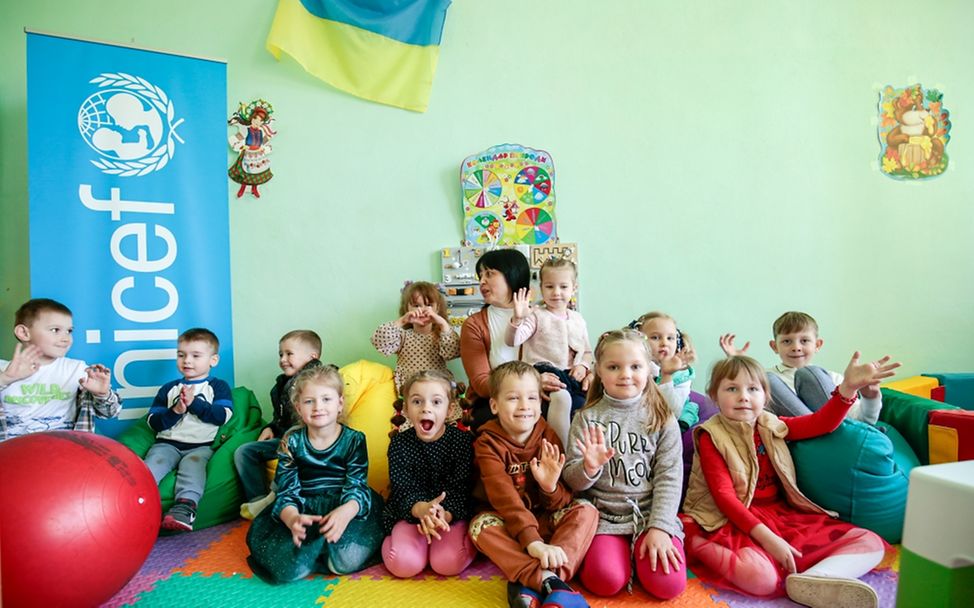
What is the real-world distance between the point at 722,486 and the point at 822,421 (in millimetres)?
432

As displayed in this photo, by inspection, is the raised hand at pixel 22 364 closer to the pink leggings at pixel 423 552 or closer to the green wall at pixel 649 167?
the green wall at pixel 649 167

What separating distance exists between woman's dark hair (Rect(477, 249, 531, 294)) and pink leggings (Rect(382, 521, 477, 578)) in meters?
1.10

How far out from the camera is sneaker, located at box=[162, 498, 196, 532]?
205 cm

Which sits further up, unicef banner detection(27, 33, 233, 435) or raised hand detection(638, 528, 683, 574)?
unicef banner detection(27, 33, 233, 435)

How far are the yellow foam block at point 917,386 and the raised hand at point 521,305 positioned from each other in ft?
6.88

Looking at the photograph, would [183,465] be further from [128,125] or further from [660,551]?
[660,551]

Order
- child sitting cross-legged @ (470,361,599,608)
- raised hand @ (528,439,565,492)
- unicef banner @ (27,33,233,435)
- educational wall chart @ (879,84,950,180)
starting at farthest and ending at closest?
educational wall chart @ (879,84,950,180), unicef banner @ (27,33,233,435), raised hand @ (528,439,565,492), child sitting cross-legged @ (470,361,599,608)

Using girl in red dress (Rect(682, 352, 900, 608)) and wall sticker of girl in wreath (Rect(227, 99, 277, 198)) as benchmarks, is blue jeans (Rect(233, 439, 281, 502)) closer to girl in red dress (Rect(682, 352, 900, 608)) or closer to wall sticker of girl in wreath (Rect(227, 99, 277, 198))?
wall sticker of girl in wreath (Rect(227, 99, 277, 198))

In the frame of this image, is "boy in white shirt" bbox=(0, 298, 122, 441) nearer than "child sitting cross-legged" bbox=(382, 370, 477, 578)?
No

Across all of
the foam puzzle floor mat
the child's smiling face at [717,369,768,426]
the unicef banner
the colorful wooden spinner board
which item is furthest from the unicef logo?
the child's smiling face at [717,369,768,426]

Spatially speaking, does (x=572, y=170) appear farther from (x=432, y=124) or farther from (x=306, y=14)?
(x=306, y=14)

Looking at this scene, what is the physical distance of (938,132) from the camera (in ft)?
10.8

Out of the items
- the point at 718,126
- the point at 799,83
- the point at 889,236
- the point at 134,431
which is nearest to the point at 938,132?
the point at 889,236

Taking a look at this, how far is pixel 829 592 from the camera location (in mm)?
1519
